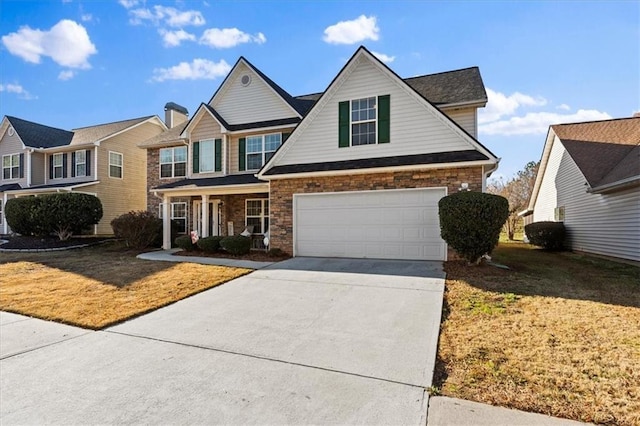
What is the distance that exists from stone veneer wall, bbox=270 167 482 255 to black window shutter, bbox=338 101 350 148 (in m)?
1.31

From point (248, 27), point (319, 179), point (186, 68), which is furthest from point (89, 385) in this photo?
point (186, 68)

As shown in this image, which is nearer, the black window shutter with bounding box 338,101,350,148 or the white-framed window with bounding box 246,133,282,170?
the black window shutter with bounding box 338,101,350,148

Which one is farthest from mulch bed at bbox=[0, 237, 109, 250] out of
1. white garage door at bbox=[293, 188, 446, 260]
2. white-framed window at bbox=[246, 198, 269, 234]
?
white garage door at bbox=[293, 188, 446, 260]

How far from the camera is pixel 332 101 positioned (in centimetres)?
1162

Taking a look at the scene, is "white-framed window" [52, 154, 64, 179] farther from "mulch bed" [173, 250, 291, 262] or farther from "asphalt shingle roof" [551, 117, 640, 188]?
"asphalt shingle roof" [551, 117, 640, 188]

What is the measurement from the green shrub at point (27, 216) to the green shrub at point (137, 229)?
4888 millimetres

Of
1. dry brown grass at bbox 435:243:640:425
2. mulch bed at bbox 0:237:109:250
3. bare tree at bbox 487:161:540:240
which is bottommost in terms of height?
dry brown grass at bbox 435:243:640:425

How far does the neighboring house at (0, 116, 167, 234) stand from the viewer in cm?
2083

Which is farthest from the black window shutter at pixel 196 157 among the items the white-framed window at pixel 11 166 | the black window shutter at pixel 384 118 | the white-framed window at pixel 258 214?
the white-framed window at pixel 11 166

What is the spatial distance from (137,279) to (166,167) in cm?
1054

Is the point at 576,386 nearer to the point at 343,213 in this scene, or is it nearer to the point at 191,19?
the point at 343,213

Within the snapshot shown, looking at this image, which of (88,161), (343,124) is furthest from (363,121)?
(88,161)

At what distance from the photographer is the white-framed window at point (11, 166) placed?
22.8 meters

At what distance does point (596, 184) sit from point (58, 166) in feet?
97.4
